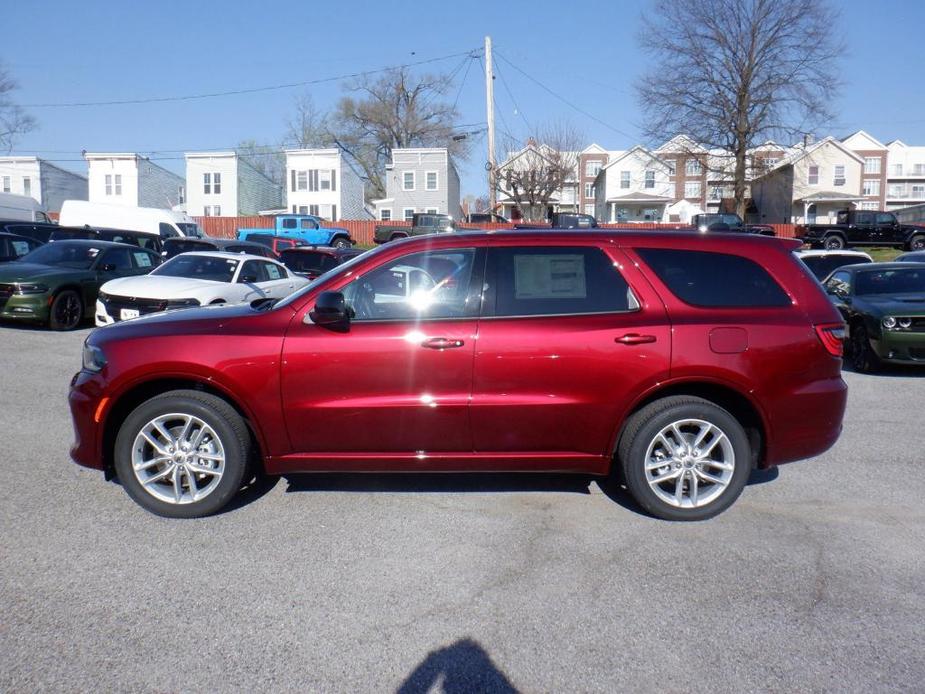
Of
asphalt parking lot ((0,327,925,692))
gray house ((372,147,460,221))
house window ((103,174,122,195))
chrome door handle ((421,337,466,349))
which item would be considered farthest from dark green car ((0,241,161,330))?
house window ((103,174,122,195))

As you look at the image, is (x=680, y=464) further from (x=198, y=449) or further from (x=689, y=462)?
(x=198, y=449)

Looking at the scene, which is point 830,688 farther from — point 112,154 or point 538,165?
point 112,154

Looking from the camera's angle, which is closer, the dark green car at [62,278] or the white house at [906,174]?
the dark green car at [62,278]

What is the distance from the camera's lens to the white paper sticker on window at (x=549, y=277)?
4863 mm

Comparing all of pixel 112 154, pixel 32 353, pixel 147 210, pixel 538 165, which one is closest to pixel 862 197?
pixel 538 165

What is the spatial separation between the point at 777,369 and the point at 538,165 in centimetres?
4510

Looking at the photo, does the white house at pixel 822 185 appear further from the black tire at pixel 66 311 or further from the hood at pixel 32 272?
the black tire at pixel 66 311

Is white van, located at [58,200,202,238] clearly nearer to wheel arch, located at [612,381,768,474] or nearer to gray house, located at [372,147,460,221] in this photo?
gray house, located at [372,147,460,221]

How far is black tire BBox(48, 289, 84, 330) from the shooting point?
12.9m

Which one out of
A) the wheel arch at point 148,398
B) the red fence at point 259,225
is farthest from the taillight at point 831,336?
the red fence at point 259,225

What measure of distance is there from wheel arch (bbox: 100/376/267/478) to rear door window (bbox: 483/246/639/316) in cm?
163

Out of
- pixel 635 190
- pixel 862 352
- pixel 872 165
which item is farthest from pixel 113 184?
pixel 872 165

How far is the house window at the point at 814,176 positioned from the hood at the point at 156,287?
5440cm

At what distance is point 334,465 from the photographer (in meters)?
4.81
